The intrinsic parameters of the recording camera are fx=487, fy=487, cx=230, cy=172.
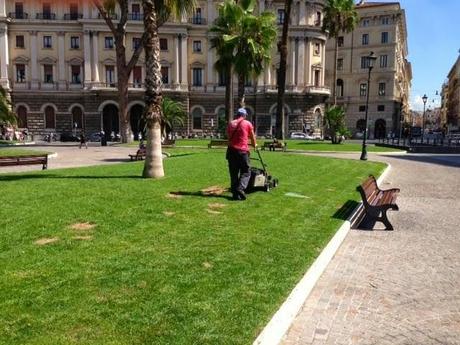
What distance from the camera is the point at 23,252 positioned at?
19.4ft

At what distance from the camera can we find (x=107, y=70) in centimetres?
6306

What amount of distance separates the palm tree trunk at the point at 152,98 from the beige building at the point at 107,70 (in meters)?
51.1

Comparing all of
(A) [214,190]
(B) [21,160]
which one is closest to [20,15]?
(B) [21,160]

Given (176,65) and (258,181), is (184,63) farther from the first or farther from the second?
(258,181)

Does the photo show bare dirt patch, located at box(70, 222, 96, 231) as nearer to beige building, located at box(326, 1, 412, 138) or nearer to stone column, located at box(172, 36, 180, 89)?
stone column, located at box(172, 36, 180, 89)

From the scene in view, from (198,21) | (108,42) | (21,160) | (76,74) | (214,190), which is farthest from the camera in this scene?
(198,21)

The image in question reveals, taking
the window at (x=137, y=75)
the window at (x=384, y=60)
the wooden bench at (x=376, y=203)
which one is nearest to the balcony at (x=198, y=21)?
the window at (x=137, y=75)

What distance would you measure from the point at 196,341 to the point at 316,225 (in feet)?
16.3

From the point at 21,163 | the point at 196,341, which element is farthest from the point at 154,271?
the point at 21,163

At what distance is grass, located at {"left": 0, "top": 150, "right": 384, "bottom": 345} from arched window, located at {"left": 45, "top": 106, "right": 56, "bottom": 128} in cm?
5573

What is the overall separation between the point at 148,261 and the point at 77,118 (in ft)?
203

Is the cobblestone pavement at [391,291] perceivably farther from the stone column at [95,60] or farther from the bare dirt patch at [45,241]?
the stone column at [95,60]

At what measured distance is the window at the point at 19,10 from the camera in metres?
61.8

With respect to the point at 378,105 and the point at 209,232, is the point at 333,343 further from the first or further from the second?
the point at 378,105
